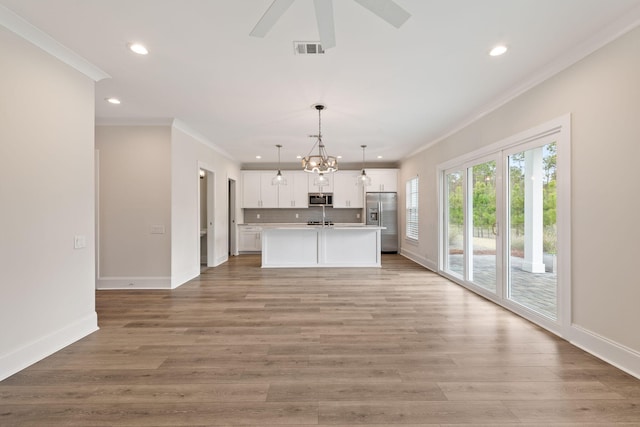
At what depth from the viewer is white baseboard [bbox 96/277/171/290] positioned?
4.67 meters

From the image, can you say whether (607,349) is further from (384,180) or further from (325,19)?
(384,180)

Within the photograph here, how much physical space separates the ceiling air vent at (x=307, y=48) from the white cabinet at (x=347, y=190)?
20.2 feet

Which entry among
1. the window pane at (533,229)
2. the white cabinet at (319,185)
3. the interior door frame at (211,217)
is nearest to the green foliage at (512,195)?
the window pane at (533,229)

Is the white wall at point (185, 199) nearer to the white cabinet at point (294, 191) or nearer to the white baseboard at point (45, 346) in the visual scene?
the white baseboard at point (45, 346)

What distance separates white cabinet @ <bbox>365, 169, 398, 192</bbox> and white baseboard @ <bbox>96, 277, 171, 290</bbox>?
229 inches

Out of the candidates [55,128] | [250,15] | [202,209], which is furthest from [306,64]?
[202,209]

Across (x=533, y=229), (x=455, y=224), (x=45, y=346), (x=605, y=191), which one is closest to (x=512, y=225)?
(x=533, y=229)

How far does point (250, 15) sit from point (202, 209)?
19.1ft

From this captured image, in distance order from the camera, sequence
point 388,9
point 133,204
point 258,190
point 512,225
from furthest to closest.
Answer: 1. point 258,190
2. point 133,204
3. point 512,225
4. point 388,9

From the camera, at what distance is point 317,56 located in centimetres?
277

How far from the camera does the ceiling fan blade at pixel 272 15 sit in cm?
167

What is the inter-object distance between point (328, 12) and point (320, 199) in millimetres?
7154

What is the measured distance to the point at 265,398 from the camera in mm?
1977

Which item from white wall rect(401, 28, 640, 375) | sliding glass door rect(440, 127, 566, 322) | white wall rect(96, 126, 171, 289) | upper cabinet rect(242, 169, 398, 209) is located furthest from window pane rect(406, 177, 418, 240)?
white wall rect(96, 126, 171, 289)
